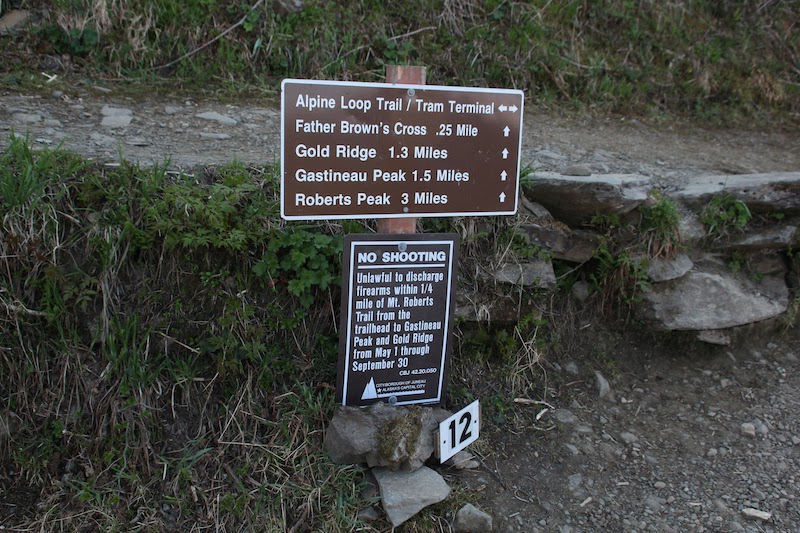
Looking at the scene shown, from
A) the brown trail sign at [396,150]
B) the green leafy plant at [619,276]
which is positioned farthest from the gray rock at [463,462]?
the green leafy plant at [619,276]

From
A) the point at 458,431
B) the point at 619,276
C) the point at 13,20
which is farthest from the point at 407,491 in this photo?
the point at 13,20

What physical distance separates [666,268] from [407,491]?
7.38ft

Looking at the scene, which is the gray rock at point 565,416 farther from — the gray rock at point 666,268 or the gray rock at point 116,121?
the gray rock at point 116,121

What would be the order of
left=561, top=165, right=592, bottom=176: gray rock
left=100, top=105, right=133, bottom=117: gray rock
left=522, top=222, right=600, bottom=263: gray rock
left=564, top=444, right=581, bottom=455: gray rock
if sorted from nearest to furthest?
left=564, top=444, right=581, bottom=455: gray rock
left=522, top=222, right=600, bottom=263: gray rock
left=561, top=165, right=592, bottom=176: gray rock
left=100, top=105, right=133, bottom=117: gray rock

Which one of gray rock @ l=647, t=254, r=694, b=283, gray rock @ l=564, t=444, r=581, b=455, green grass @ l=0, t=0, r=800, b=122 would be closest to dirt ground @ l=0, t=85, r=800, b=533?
gray rock @ l=564, t=444, r=581, b=455

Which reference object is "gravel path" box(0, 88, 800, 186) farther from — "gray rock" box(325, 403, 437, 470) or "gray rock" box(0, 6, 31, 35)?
"gray rock" box(325, 403, 437, 470)

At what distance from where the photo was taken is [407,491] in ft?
9.99

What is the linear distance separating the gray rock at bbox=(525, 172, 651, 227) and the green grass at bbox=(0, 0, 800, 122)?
202 centimetres

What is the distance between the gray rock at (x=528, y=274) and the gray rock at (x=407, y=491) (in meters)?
1.22

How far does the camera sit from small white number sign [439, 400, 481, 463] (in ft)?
10.5

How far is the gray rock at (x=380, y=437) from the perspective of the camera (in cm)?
310

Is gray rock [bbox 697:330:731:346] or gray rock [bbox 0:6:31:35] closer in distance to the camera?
gray rock [bbox 697:330:731:346]

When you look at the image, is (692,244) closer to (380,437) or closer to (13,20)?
(380,437)

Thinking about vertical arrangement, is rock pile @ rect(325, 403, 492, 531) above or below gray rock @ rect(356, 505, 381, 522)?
above
